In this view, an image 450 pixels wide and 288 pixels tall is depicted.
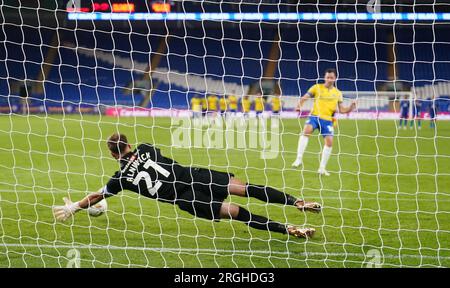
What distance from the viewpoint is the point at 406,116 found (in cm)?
2612

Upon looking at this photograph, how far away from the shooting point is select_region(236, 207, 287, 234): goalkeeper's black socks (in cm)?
612

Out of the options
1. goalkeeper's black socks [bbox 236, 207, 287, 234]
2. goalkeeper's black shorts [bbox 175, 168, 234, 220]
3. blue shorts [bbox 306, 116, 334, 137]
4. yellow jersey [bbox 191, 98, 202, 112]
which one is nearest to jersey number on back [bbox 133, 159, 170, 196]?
goalkeeper's black shorts [bbox 175, 168, 234, 220]

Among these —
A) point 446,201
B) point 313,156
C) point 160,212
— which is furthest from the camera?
point 313,156

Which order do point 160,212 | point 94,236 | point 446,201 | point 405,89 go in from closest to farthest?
point 94,236, point 160,212, point 446,201, point 405,89

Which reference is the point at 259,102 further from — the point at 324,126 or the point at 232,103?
the point at 324,126

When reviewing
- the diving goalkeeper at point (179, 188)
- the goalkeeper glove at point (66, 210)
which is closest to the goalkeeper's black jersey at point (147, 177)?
the diving goalkeeper at point (179, 188)

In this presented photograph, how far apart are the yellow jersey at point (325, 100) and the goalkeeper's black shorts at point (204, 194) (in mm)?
5456

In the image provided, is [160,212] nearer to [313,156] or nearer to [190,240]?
[190,240]

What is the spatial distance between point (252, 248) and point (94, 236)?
64.0 inches

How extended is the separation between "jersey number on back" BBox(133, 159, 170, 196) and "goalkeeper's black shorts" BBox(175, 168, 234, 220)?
226 mm

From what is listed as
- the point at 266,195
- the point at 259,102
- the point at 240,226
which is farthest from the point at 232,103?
the point at 266,195

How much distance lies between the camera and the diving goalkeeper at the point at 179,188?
6.12m
